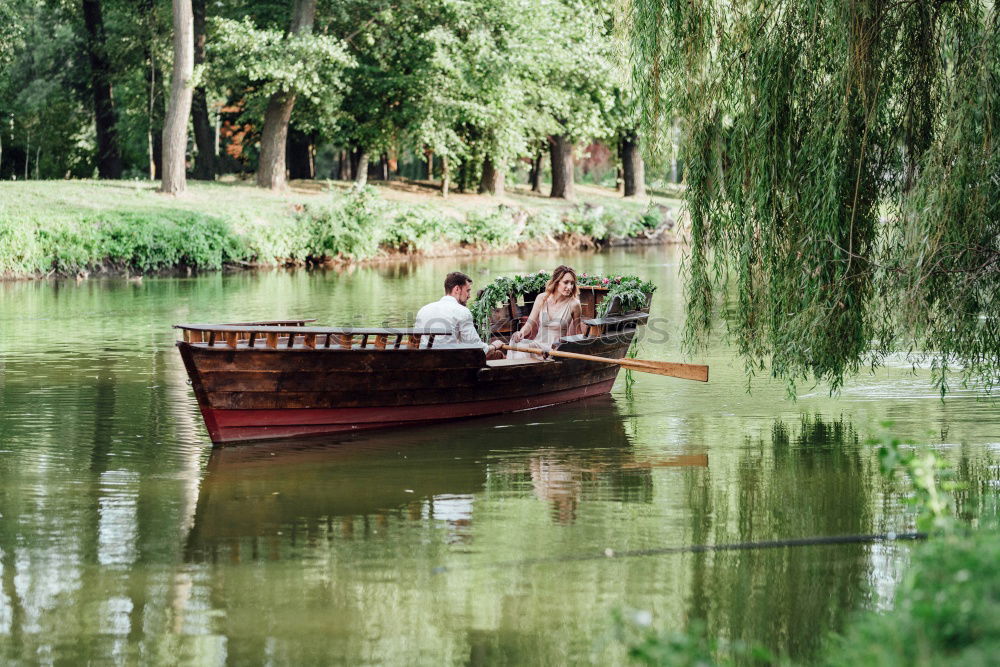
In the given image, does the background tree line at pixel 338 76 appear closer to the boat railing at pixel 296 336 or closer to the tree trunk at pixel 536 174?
the tree trunk at pixel 536 174

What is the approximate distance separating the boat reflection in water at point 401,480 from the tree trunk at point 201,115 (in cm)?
2781

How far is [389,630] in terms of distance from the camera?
21.5ft

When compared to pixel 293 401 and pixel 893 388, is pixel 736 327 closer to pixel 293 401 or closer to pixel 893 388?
pixel 293 401

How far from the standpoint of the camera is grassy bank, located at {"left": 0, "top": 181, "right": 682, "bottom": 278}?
28250mm

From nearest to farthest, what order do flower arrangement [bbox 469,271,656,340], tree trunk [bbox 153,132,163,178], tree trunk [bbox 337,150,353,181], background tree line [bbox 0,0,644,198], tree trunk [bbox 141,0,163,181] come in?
flower arrangement [bbox 469,271,656,340], background tree line [bbox 0,0,644,198], tree trunk [bbox 141,0,163,181], tree trunk [bbox 153,132,163,178], tree trunk [bbox 337,150,353,181]

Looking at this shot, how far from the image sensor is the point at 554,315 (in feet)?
44.7

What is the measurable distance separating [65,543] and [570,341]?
594 cm

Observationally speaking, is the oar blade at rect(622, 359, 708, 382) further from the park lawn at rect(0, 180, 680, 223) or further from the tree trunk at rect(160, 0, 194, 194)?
the tree trunk at rect(160, 0, 194, 194)

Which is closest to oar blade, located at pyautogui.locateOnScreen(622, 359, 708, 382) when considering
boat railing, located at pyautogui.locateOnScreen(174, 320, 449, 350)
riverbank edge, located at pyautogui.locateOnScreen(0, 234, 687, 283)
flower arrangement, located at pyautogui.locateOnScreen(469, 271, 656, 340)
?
boat railing, located at pyautogui.locateOnScreen(174, 320, 449, 350)

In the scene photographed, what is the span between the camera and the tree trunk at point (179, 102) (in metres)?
31.6

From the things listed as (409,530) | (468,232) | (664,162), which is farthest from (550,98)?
(409,530)

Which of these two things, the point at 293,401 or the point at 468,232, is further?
Answer: the point at 468,232

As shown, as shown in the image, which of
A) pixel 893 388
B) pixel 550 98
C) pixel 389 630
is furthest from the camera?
pixel 550 98

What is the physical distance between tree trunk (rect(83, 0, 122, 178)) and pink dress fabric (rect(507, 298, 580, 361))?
1128 inches
